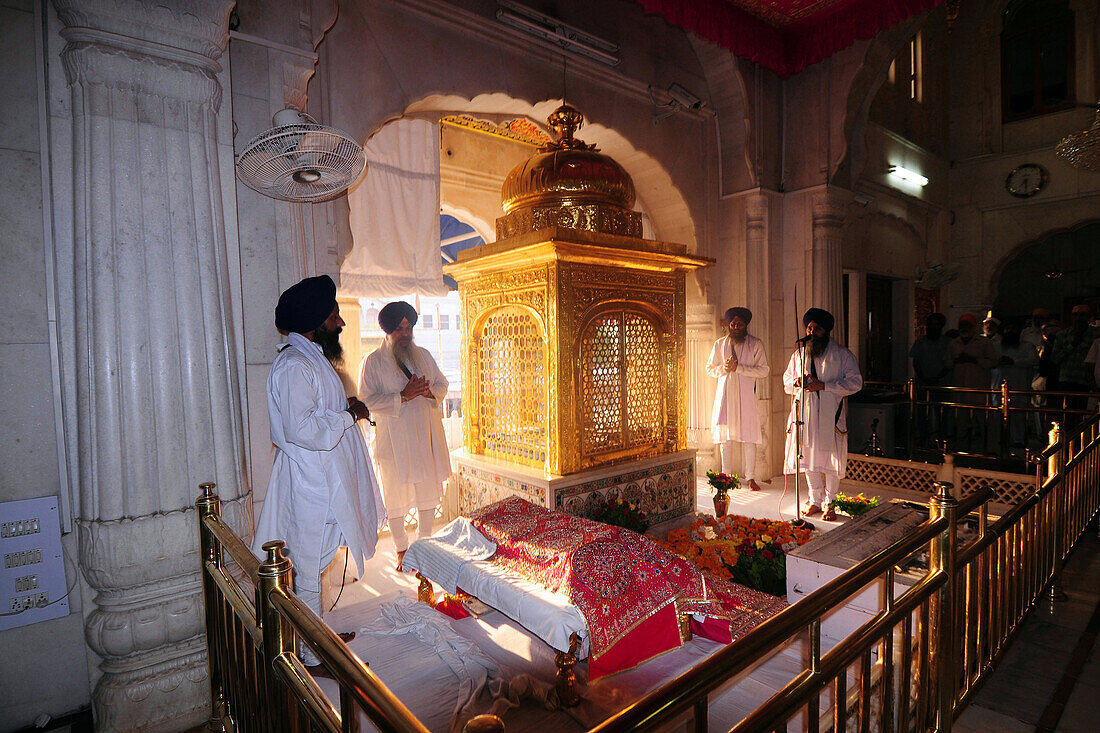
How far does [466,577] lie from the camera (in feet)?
9.23

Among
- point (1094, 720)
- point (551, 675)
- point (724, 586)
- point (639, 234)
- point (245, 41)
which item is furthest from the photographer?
point (639, 234)

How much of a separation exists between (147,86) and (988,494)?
12.7 feet

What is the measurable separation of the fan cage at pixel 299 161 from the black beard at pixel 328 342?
0.80 m

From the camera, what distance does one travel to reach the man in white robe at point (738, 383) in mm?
5730

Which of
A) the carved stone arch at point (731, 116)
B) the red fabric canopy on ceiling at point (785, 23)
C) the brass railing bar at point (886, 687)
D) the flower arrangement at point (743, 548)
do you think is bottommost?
the flower arrangement at point (743, 548)

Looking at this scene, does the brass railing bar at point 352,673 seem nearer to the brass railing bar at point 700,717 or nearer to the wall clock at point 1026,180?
the brass railing bar at point 700,717

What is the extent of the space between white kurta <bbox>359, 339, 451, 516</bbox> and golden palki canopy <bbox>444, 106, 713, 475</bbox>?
394 mm

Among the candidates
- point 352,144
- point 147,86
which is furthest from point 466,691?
point 147,86

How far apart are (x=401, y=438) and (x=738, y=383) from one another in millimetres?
3579

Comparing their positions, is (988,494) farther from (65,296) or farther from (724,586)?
(65,296)

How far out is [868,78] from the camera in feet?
19.8

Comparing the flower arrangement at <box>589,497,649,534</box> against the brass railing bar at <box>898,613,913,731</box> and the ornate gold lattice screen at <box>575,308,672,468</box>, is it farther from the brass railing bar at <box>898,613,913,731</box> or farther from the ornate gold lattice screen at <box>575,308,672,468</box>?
the brass railing bar at <box>898,613,913,731</box>

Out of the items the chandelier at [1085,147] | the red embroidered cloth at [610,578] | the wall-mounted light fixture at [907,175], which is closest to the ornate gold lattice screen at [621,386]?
the red embroidered cloth at [610,578]

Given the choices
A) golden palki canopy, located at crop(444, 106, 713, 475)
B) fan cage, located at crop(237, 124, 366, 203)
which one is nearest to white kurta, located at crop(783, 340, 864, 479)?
golden palki canopy, located at crop(444, 106, 713, 475)
